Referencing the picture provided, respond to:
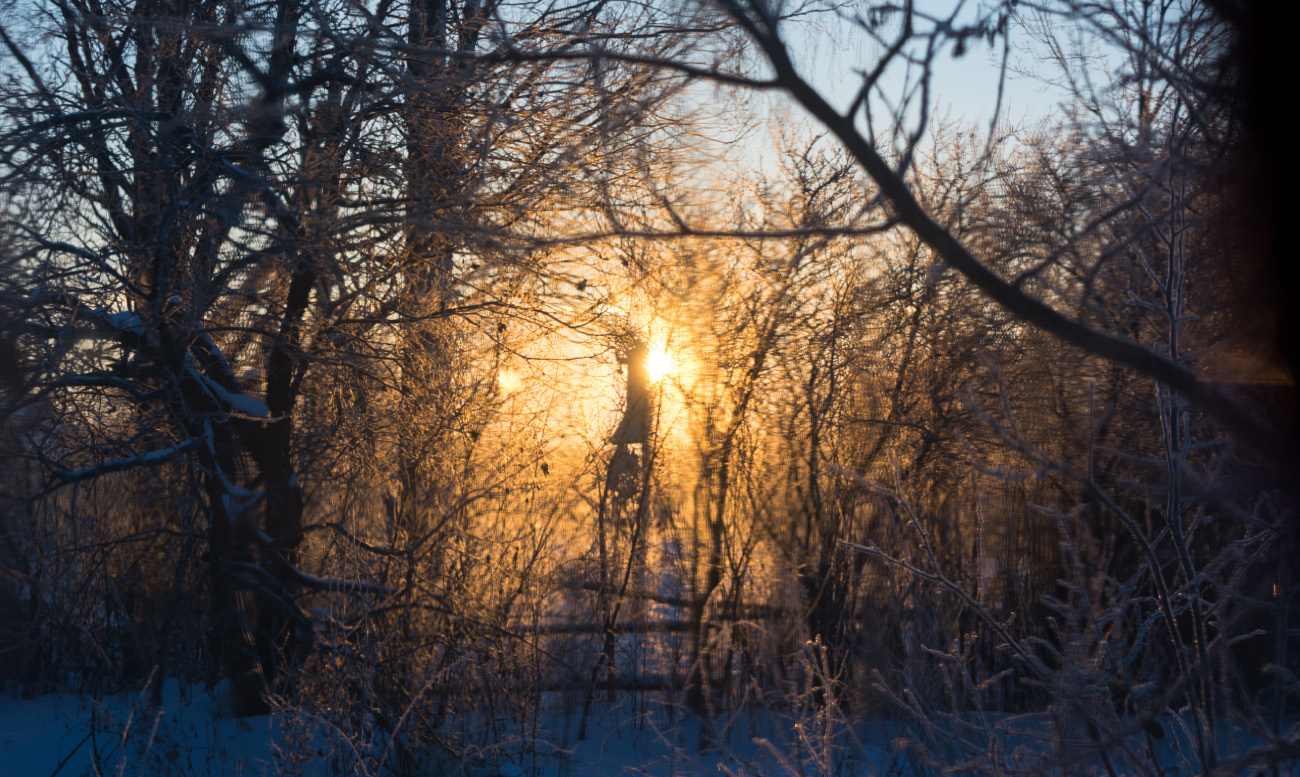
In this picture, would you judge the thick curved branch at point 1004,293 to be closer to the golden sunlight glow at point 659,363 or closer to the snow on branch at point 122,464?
the golden sunlight glow at point 659,363

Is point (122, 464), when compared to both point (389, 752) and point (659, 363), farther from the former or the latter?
point (659, 363)

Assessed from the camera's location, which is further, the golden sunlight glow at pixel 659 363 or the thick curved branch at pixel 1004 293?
the golden sunlight glow at pixel 659 363

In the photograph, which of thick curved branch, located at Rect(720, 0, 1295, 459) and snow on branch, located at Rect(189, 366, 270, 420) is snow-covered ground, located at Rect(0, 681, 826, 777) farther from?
thick curved branch, located at Rect(720, 0, 1295, 459)

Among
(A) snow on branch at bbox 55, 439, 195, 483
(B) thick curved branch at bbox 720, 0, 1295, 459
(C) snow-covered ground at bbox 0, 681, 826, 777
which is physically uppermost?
(B) thick curved branch at bbox 720, 0, 1295, 459

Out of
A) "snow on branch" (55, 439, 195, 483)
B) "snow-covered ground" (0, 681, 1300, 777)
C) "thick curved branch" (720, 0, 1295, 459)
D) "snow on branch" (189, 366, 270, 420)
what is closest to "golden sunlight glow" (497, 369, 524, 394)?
"snow on branch" (189, 366, 270, 420)

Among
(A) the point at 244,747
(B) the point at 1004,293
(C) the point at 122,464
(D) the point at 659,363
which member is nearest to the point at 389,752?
(A) the point at 244,747

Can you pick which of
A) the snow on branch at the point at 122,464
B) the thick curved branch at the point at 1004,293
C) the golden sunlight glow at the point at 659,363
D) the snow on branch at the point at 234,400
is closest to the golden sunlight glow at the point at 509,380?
the golden sunlight glow at the point at 659,363

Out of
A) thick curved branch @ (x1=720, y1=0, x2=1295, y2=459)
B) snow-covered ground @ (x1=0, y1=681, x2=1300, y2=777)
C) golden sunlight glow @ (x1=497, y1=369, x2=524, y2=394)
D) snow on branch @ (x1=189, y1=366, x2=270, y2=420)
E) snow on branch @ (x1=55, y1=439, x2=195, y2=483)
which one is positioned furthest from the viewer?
golden sunlight glow @ (x1=497, y1=369, x2=524, y2=394)

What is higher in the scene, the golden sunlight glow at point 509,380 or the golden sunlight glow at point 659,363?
the golden sunlight glow at point 659,363

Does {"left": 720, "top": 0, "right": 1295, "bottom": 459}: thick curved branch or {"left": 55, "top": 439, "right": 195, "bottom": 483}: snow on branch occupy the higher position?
{"left": 720, "top": 0, "right": 1295, "bottom": 459}: thick curved branch

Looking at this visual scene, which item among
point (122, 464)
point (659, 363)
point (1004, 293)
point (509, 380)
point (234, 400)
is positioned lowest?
point (122, 464)

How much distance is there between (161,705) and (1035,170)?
5523 millimetres

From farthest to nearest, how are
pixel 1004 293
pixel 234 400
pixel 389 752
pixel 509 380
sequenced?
pixel 509 380
pixel 234 400
pixel 389 752
pixel 1004 293

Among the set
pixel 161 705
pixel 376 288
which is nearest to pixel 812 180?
pixel 376 288
